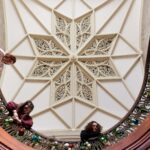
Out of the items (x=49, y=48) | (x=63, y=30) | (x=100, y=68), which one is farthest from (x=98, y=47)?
(x=49, y=48)

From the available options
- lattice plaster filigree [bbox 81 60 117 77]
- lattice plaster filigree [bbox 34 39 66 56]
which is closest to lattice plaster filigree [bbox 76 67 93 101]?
lattice plaster filigree [bbox 81 60 117 77]

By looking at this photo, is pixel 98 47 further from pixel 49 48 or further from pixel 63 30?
pixel 49 48

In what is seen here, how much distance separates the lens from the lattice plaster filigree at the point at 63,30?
39.2ft

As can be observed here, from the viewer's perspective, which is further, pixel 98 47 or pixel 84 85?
pixel 98 47

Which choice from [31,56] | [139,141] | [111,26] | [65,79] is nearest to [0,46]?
[31,56]

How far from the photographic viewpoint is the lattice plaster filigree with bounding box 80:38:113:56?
11.9 metres

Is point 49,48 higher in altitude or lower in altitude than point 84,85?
higher

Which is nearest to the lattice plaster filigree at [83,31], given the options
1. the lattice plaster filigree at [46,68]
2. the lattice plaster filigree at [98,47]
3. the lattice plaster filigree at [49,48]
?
the lattice plaster filigree at [98,47]

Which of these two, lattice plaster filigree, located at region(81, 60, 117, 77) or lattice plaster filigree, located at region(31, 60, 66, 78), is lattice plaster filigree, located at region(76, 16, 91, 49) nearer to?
lattice plaster filigree, located at region(81, 60, 117, 77)

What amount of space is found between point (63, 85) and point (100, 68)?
3.30 feet

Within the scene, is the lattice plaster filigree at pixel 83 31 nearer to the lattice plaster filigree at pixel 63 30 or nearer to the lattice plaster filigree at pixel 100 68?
the lattice plaster filigree at pixel 63 30

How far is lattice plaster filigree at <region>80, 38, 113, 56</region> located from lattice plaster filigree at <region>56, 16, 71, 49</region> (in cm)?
48

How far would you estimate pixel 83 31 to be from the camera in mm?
11961

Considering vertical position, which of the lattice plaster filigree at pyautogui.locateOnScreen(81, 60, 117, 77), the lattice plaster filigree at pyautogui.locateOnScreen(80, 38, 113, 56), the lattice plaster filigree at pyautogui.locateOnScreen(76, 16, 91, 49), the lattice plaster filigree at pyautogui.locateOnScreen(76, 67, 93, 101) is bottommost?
the lattice plaster filigree at pyautogui.locateOnScreen(76, 67, 93, 101)
